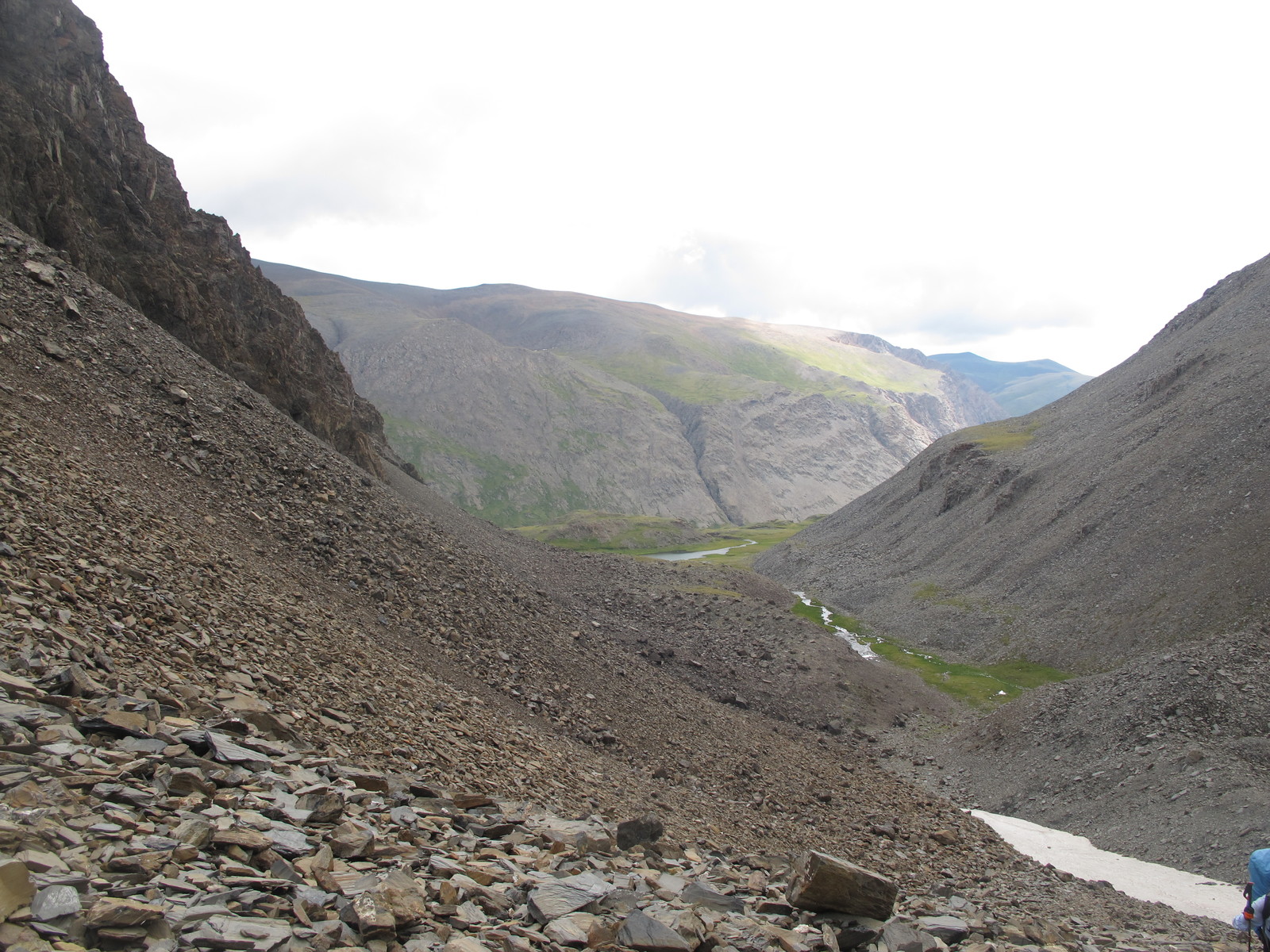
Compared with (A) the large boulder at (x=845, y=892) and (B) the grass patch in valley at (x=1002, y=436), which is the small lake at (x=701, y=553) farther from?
(A) the large boulder at (x=845, y=892)

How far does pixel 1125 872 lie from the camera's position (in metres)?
25.6

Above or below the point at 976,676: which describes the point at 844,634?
above

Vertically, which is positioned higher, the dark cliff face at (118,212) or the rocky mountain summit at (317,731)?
the dark cliff face at (118,212)

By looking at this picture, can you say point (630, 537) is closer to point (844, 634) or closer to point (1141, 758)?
point (844, 634)

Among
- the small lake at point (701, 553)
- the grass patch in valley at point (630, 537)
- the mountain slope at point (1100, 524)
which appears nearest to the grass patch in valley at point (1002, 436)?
the mountain slope at point (1100, 524)

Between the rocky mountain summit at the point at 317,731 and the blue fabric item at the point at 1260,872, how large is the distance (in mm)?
4145

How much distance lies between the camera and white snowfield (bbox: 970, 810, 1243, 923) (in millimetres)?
22875

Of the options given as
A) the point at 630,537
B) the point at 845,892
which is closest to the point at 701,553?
the point at 630,537

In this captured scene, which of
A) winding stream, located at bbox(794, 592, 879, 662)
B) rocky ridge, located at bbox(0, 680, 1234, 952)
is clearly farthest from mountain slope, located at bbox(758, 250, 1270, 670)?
rocky ridge, located at bbox(0, 680, 1234, 952)

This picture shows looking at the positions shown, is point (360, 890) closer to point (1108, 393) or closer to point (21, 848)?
point (21, 848)

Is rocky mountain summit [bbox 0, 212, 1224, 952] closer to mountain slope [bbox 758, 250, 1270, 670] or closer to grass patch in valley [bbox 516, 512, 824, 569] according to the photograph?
mountain slope [bbox 758, 250, 1270, 670]

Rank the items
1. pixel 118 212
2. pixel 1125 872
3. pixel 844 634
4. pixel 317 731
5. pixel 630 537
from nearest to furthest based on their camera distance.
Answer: pixel 317 731, pixel 1125 872, pixel 118 212, pixel 844 634, pixel 630 537

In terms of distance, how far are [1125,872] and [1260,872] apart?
1581 cm

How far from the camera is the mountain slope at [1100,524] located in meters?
50.8
